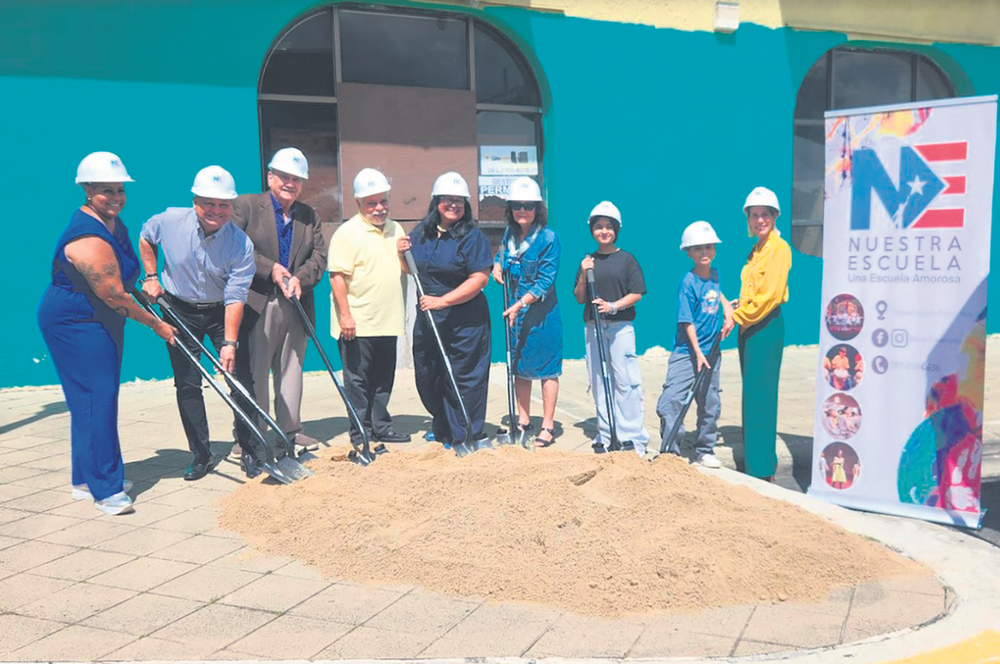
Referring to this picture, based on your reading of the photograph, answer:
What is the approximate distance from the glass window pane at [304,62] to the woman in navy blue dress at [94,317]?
4.28 m

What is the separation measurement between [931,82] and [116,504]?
38.2 ft

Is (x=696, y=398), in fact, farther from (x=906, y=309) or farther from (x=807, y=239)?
(x=807, y=239)

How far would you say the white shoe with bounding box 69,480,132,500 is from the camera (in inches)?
196

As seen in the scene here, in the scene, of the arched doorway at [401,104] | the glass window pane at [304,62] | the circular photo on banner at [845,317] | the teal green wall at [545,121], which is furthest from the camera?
the arched doorway at [401,104]

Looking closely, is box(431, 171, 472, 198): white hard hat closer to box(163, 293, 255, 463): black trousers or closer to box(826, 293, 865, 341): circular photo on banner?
box(163, 293, 255, 463): black trousers

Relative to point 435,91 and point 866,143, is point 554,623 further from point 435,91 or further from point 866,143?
point 435,91

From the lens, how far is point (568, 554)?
388cm

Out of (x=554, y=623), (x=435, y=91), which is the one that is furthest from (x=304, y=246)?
(x=435, y=91)

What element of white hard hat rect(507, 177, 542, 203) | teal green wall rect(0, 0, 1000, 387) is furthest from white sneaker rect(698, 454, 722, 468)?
teal green wall rect(0, 0, 1000, 387)

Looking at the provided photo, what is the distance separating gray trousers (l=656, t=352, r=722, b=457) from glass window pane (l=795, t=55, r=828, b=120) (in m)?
6.44

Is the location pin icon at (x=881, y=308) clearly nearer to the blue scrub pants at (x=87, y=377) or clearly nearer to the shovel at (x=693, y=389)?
the shovel at (x=693, y=389)

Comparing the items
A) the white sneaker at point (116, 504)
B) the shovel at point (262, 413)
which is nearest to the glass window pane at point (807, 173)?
Answer: the shovel at point (262, 413)

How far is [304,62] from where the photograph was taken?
873cm

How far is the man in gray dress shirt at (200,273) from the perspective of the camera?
5082mm
